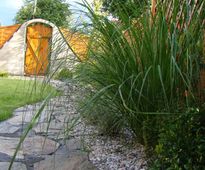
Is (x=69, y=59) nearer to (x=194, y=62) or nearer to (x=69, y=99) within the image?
(x=69, y=99)

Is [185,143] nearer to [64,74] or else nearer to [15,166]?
[64,74]

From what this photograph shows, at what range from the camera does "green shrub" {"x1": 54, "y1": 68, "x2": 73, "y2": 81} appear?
2.56 meters

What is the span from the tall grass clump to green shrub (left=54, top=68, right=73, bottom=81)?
0.15m

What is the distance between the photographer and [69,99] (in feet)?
9.37

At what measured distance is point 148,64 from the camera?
2.34 meters

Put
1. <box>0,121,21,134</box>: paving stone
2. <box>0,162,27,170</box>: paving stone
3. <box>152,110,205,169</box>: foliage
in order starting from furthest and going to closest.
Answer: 1. <box>0,121,21,134</box>: paving stone
2. <box>0,162,27,170</box>: paving stone
3. <box>152,110,205,169</box>: foliage

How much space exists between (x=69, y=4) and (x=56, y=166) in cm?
118

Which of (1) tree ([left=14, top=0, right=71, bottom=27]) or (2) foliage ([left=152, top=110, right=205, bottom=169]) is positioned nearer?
(2) foliage ([left=152, top=110, right=205, bottom=169])

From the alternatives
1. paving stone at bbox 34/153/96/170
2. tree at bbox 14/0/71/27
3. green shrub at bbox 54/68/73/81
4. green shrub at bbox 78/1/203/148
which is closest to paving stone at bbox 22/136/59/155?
paving stone at bbox 34/153/96/170

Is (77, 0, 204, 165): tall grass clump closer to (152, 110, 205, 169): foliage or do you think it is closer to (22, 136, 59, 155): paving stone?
(152, 110, 205, 169): foliage

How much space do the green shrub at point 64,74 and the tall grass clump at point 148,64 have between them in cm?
15

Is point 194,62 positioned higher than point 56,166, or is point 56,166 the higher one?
point 194,62

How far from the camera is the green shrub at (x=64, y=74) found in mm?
2558

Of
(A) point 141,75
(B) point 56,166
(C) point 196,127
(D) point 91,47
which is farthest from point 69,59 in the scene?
(C) point 196,127
